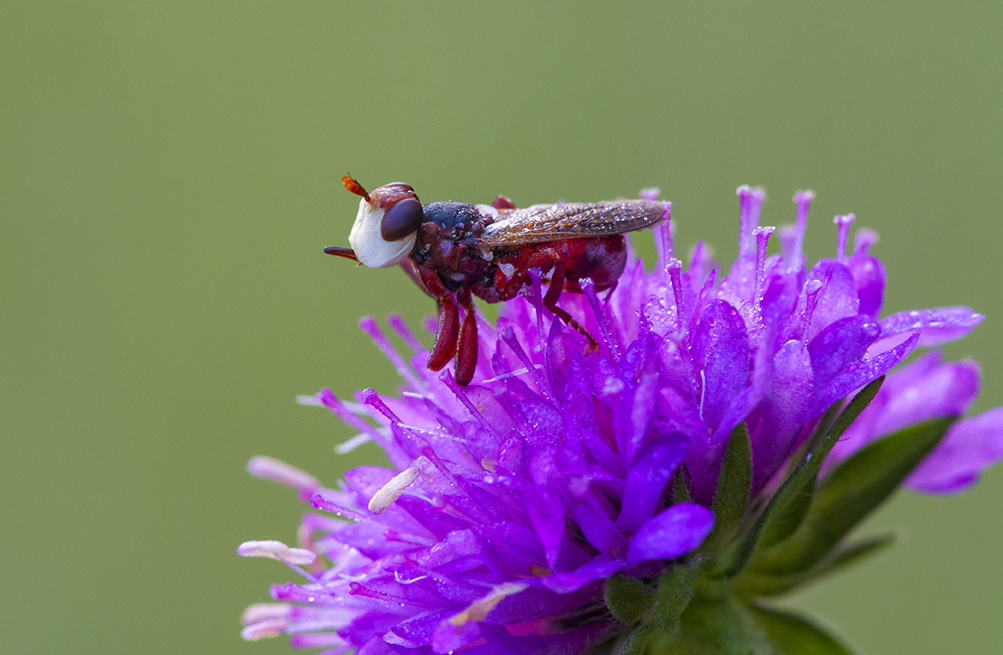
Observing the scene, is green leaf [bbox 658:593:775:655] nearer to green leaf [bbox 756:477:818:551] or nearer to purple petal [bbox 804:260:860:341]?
green leaf [bbox 756:477:818:551]

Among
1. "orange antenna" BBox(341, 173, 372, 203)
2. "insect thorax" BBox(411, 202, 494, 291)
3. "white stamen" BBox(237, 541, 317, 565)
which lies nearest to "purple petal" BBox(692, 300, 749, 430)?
"insect thorax" BBox(411, 202, 494, 291)

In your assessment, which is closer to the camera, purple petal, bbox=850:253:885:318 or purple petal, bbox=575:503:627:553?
purple petal, bbox=575:503:627:553

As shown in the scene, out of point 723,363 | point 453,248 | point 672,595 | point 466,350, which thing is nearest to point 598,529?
point 672,595

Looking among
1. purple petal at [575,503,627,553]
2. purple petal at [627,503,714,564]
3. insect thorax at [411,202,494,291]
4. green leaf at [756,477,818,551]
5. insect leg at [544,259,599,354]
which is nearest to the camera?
purple petal at [627,503,714,564]

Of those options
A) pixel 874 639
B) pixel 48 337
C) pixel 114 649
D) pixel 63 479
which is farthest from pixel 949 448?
pixel 48 337

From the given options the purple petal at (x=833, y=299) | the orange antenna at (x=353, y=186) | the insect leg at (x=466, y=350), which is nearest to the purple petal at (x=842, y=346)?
the purple petal at (x=833, y=299)

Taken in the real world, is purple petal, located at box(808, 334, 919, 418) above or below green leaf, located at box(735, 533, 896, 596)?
above

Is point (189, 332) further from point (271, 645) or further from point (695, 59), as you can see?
point (695, 59)
